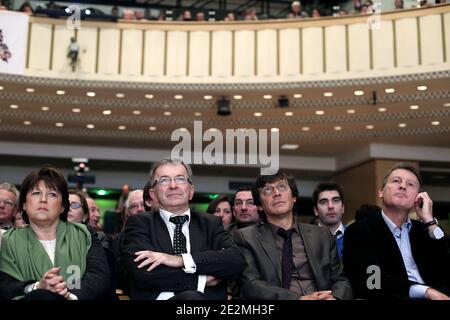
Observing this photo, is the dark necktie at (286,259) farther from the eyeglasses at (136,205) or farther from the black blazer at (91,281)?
the eyeglasses at (136,205)

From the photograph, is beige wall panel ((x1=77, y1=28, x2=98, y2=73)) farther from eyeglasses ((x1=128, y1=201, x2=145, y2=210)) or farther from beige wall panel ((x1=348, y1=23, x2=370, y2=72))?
eyeglasses ((x1=128, y1=201, x2=145, y2=210))

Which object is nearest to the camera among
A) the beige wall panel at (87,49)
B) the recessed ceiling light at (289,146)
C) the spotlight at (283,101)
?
the beige wall panel at (87,49)

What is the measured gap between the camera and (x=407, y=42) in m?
9.08

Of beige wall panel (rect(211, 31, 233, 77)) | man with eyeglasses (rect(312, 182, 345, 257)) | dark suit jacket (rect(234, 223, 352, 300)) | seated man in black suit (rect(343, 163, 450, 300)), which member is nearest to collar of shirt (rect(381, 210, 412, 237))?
seated man in black suit (rect(343, 163, 450, 300))

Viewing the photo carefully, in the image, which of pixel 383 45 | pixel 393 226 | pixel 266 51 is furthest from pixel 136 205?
pixel 383 45

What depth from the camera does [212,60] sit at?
32.0ft

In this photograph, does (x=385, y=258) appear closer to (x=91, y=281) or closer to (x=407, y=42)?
(x=91, y=281)

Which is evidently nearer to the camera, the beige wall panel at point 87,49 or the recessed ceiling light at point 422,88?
the recessed ceiling light at point 422,88

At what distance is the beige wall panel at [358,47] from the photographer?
9.23m

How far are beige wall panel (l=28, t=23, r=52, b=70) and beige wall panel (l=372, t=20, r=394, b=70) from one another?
536 centimetres

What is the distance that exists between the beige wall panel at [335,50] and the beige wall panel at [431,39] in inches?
48.3

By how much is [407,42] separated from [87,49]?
206 inches

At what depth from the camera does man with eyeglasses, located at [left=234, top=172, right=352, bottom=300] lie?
282 centimetres

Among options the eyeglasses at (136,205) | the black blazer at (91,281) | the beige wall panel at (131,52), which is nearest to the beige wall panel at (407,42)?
the beige wall panel at (131,52)
